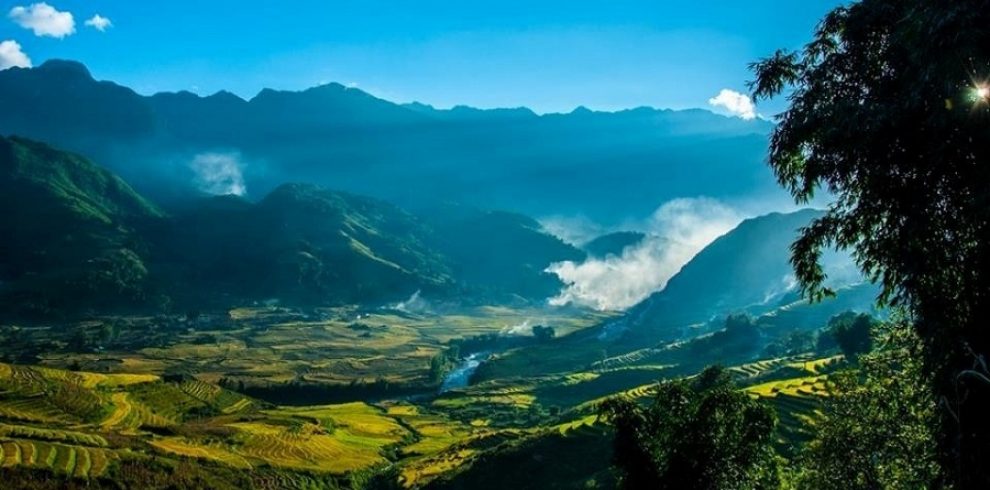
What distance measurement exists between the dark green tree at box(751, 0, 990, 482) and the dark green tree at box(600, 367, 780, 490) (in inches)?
692

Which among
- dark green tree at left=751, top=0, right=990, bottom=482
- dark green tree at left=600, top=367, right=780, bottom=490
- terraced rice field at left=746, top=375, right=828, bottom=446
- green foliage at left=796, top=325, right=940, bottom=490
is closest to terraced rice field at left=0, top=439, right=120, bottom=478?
dark green tree at left=600, top=367, right=780, bottom=490

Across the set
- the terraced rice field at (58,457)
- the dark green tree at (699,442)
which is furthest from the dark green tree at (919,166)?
the terraced rice field at (58,457)

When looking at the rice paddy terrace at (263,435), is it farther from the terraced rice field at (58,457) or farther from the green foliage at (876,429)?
A: the green foliage at (876,429)

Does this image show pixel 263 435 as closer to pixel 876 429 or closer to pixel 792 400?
pixel 792 400

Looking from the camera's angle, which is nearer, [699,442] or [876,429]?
[876,429]

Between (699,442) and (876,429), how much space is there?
371 inches

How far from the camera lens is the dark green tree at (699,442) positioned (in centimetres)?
3516

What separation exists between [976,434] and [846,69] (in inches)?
420

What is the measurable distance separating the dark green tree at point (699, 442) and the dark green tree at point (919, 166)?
17586 mm

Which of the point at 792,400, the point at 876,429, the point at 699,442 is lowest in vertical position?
the point at 792,400

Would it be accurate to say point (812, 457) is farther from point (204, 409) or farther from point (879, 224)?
point (204, 409)

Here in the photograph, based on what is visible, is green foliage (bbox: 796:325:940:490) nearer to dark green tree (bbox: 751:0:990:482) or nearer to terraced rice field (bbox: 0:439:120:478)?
dark green tree (bbox: 751:0:990:482)

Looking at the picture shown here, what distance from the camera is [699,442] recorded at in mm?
35531

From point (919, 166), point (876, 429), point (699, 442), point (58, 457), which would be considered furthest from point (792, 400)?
point (58, 457)
